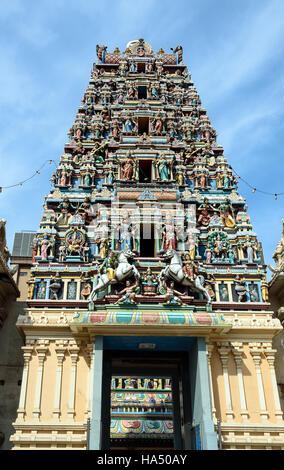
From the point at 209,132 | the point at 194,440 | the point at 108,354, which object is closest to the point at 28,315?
the point at 108,354

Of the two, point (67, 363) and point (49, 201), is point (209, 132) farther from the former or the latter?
point (67, 363)

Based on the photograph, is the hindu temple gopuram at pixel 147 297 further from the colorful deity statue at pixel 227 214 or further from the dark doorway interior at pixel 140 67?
the dark doorway interior at pixel 140 67

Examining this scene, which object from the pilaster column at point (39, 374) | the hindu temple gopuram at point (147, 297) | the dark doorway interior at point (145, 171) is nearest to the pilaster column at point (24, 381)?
the hindu temple gopuram at point (147, 297)

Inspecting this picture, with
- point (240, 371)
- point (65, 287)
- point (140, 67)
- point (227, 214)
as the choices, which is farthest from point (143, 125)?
point (240, 371)

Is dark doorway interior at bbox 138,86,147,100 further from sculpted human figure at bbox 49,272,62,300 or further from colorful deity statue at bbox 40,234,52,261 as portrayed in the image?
sculpted human figure at bbox 49,272,62,300

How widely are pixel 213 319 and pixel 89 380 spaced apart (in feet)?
16.5

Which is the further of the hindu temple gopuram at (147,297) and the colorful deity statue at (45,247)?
the colorful deity statue at (45,247)

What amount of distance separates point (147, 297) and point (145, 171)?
889 cm

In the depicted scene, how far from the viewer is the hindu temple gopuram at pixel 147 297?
15.5 meters

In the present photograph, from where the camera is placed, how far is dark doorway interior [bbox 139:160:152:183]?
76.1 ft

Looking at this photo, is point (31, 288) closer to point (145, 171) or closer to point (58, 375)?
point (58, 375)

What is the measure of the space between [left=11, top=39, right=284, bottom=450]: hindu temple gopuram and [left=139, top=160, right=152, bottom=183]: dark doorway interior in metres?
0.09

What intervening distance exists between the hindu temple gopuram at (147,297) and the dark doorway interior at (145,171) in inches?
3.5

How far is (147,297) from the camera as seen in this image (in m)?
17.4
